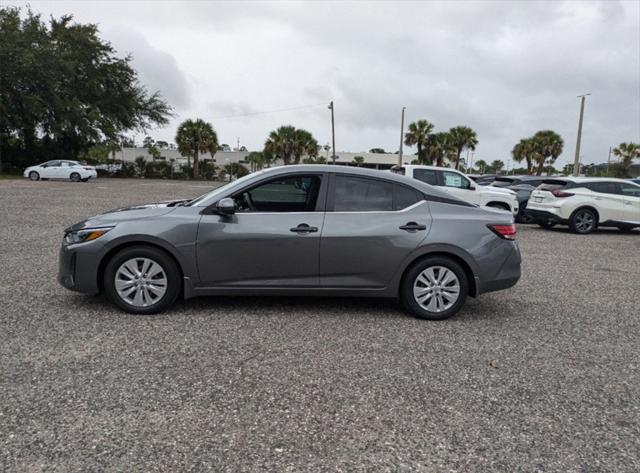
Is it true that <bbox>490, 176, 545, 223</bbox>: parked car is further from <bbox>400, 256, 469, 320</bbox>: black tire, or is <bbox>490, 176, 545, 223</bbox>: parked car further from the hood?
the hood

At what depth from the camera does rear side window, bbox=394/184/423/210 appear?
505 centimetres

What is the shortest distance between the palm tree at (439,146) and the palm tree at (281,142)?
13445 millimetres

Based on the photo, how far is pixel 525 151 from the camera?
4641 cm

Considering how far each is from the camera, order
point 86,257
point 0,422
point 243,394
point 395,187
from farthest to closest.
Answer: point 395,187, point 86,257, point 243,394, point 0,422

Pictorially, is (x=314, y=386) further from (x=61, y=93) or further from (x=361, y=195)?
(x=61, y=93)

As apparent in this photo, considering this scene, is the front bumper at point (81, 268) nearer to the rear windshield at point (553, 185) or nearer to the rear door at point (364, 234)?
the rear door at point (364, 234)

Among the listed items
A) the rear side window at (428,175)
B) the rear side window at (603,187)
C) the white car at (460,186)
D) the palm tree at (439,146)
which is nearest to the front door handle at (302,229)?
the white car at (460,186)

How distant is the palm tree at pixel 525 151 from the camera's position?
45.6 m

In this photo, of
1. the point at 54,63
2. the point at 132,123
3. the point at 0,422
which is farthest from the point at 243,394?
the point at 132,123

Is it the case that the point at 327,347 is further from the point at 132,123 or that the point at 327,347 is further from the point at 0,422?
the point at 132,123

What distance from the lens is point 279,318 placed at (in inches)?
191

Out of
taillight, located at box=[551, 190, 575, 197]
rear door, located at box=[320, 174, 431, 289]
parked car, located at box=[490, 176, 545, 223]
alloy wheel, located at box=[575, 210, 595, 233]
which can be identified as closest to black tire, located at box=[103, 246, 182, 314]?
rear door, located at box=[320, 174, 431, 289]

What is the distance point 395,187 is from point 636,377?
2638 millimetres

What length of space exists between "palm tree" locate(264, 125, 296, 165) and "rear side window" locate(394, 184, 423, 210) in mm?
44692
